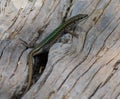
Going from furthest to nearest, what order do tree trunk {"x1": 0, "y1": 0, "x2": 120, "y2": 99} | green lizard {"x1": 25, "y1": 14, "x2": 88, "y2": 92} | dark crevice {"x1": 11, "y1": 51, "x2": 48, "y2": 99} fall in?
1. green lizard {"x1": 25, "y1": 14, "x2": 88, "y2": 92}
2. dark crevice {"x1": 11, "y1": 51, "x2": 48, "y2": 99}
3. tree trunk {"x1": 0, "y1": 0, "x2": 120, "y2": 99}

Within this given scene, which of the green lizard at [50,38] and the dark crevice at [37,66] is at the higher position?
the green lizard at [50,38]

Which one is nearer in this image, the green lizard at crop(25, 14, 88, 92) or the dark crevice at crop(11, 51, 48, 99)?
the dark crevice at crop(11, 51, 48, 99)

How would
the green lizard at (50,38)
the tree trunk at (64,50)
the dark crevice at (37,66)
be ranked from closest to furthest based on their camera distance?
the tree trunk at (64,50), the dark crevice at (37,66), the green lizard at (50,38)

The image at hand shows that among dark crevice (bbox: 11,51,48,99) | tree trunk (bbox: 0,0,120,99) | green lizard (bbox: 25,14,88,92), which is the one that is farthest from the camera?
green lizard (bbox: 25,14,88,92)

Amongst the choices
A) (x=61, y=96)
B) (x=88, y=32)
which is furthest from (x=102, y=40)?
A: (x=61, y=96)

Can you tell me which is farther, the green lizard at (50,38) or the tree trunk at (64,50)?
the green lizard at (50,38)

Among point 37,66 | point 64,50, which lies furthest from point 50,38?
point 37,66

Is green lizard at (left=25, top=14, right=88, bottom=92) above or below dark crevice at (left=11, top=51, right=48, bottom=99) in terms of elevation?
above

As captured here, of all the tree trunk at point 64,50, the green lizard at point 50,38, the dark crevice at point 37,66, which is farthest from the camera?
the green lizard at point 50,38

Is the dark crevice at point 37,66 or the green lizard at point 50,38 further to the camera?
the green lizard at point 50,38
